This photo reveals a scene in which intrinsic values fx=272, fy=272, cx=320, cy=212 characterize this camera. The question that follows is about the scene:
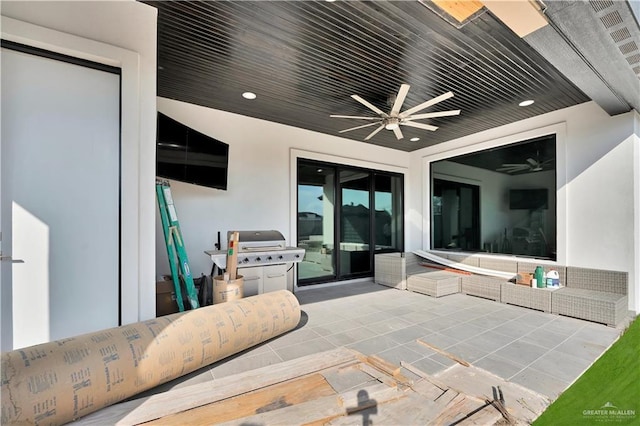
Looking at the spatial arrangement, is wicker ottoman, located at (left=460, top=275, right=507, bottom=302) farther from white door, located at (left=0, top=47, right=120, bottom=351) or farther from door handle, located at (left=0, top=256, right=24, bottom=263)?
door handle, located at (left=0, top=256, right=24, bottom=263)

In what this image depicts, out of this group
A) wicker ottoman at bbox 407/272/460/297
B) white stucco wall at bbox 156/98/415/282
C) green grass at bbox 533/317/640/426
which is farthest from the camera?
wicker ottoman at bbox 407/272/460/297

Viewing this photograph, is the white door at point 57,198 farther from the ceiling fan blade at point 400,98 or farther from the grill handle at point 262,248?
the ceiling fan blade at point 400,98

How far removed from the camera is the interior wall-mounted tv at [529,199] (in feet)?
15.3

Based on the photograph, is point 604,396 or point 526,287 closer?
point 604,396

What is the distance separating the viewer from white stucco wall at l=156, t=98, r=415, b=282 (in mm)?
4039

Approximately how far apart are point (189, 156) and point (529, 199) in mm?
5677

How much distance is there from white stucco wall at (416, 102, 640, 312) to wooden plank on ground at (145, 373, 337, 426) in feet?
14.6

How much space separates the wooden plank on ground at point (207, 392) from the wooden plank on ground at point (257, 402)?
53 millimetres

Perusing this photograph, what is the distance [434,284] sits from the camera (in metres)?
4.59

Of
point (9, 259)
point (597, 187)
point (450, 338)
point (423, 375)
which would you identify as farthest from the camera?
point (597, 187)

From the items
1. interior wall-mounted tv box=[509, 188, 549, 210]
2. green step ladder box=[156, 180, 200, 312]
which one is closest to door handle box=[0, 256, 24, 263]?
green step ladder box=[156, 180, 200, 312]

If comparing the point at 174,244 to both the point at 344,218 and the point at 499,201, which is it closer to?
the point at 344,218

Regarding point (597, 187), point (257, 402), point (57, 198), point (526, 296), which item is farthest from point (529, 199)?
point (57, 198)

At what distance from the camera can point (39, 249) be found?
7.00ft
